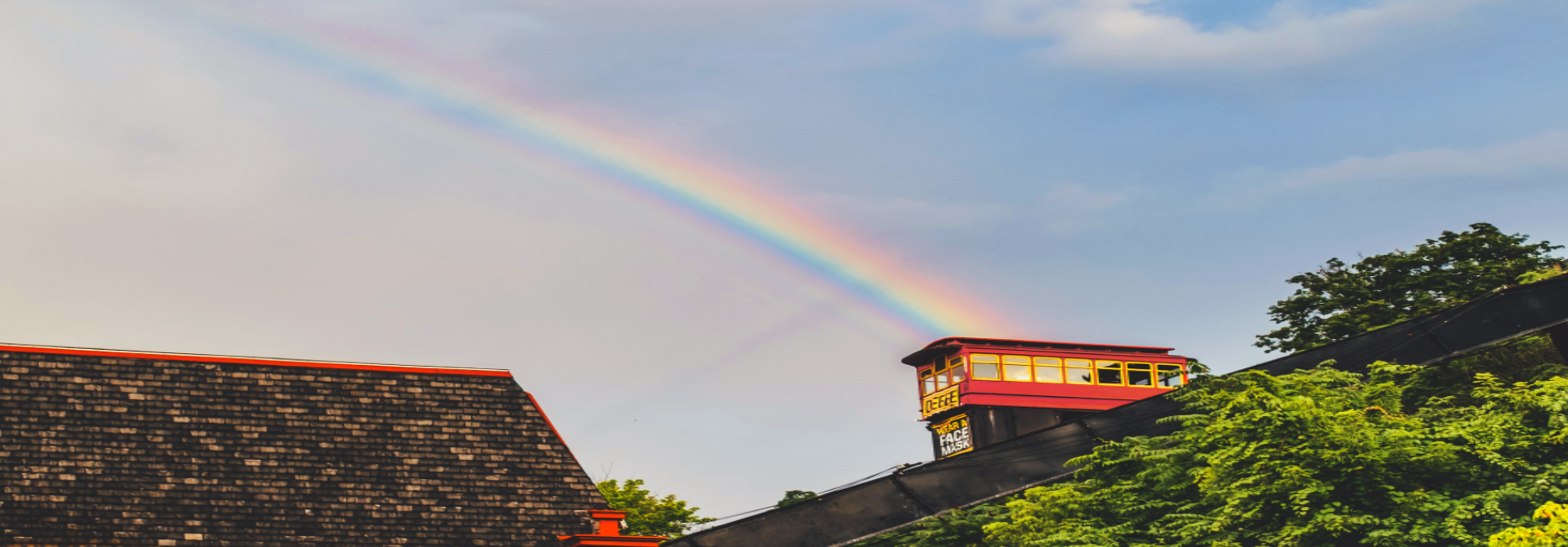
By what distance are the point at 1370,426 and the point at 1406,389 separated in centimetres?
487

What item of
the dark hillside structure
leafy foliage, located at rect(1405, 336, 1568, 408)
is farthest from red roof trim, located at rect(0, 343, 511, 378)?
leafy foliage, located at rect(1405, 336, 1568, 408)

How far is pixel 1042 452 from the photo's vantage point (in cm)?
2439

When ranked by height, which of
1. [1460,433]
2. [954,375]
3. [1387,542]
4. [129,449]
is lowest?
[1387,542]

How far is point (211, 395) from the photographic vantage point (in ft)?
93.7

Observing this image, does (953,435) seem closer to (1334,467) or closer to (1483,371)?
(1483,371)

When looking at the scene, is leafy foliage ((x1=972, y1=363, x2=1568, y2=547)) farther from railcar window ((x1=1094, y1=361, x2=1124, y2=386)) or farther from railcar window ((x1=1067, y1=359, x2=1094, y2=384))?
railcar window ((x1=1094, y1=361, x2=1124, y2=386))

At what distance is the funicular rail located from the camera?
74.5 ft

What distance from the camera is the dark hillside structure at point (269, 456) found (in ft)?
84.7

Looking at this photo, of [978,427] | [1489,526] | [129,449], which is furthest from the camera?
[978,427]

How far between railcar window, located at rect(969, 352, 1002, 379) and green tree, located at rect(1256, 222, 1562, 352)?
11.3 m

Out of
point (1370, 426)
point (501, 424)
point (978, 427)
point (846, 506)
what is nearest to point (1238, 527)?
point (1370, 426)

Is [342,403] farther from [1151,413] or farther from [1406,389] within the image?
[1406,389]

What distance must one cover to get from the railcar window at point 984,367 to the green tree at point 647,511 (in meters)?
13.7

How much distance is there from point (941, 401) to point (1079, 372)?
5159mm
